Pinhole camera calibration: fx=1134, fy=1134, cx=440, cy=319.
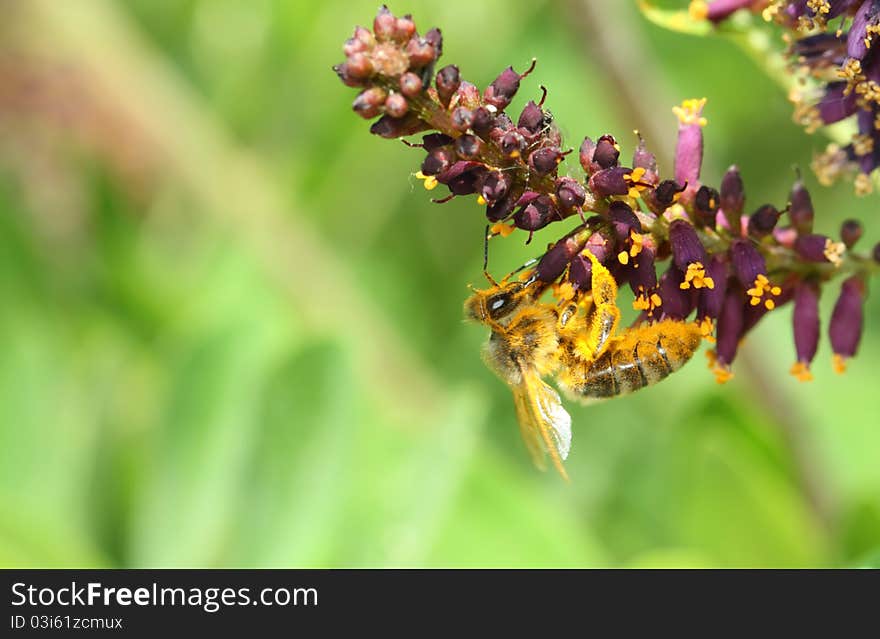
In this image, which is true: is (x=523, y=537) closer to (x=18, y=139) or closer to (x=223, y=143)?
(x=223, y=143)

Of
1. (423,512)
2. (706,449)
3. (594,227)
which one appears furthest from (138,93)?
(594,227)

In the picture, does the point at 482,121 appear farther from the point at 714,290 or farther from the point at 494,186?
the point at 714,290

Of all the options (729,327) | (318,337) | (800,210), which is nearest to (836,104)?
(800,210)

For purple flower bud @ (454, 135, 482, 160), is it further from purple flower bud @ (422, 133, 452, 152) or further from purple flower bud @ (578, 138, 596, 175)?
purple flower bud @ (578, 138, 596, 175)

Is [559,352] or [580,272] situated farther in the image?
[559,352]

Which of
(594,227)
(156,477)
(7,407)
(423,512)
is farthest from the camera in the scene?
(7,407)

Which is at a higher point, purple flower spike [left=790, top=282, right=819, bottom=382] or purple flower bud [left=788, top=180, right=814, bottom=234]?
purple flower bud [left=788, top=180, right=814, bottom=234]

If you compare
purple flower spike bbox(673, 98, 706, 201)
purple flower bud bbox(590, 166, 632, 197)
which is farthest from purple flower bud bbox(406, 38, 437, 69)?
purple flower spike bbox(673, 98, 706, 201)
